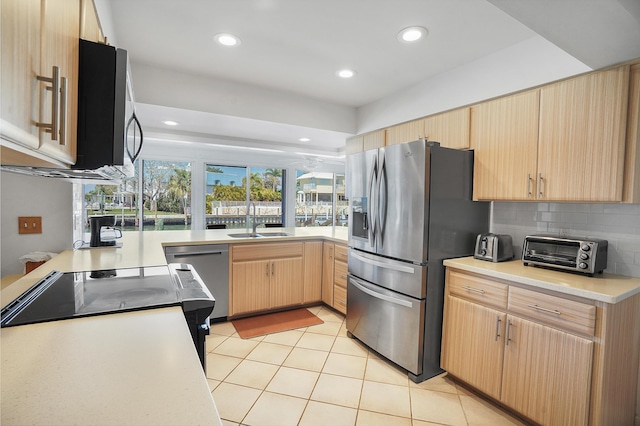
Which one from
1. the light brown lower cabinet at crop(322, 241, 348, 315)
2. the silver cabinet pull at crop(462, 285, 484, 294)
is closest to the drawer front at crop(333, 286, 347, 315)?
the light brown lower cabinet at crop(322, 241, 348, 315)

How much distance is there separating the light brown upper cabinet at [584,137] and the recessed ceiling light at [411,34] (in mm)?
885

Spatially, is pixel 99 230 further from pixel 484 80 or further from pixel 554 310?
pixel 484 80

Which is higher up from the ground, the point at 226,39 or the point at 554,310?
the point at 226,39

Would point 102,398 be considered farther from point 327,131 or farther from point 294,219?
point 294,219

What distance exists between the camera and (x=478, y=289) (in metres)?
2.03

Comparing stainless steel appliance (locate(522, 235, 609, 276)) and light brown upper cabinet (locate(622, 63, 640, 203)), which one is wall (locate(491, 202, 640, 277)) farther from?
light brown upper cabinet (locate(622, 63, 640, 203))

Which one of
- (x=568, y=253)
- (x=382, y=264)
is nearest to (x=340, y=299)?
(x=382, y=264)

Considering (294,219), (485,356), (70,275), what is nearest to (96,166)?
(70,275)

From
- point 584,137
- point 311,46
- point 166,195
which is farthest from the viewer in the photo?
point 166,195

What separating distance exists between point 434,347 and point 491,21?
7.46ft

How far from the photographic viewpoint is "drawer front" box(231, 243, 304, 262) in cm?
316

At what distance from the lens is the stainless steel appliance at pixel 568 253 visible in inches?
71.5

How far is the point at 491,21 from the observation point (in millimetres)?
1959

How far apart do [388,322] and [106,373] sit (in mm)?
2072
